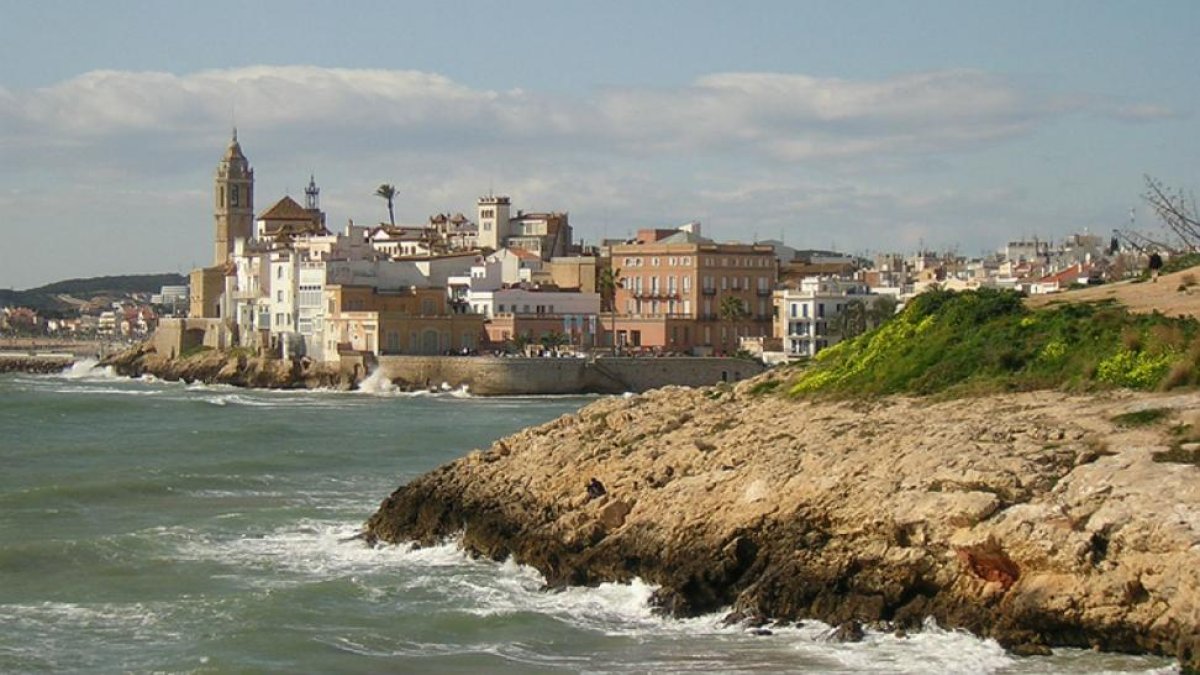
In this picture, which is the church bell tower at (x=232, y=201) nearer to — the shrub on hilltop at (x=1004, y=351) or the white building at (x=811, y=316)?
the white building at (x=811, y=316)

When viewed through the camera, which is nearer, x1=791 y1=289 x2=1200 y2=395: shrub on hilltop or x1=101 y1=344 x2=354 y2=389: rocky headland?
x1=791 y1=289 x2=1200 y2=395: shrub on hilltop

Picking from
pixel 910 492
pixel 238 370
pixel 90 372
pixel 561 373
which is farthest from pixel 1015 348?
pixel 90 372

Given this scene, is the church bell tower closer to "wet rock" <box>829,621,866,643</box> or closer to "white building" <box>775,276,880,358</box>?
"white building" <box>775,276,880,358</box>

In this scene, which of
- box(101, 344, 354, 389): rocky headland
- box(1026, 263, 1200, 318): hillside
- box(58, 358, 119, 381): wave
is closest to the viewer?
box(1026, 263, 1200, 318): hillside

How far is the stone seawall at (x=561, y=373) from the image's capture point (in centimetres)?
7281

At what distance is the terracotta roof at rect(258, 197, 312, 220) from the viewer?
106375mm

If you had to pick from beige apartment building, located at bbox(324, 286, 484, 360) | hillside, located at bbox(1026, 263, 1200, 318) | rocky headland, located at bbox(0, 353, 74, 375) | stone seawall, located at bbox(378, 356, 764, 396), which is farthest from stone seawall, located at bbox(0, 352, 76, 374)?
hillside, located at bbox(1026, 263, 1200, 318)

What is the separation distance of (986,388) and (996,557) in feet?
21.6

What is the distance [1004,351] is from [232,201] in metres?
86.9

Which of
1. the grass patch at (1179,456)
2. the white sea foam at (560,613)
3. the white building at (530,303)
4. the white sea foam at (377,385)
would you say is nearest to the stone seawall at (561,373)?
the white sea foam at (377,385)

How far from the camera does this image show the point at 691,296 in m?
85.9

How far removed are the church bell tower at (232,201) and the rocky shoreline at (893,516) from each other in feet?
276

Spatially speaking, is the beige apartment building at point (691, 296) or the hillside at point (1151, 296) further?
the beige apartment building at point (691, 296)

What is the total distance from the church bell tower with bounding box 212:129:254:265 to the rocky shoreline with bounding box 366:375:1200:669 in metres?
84.0
